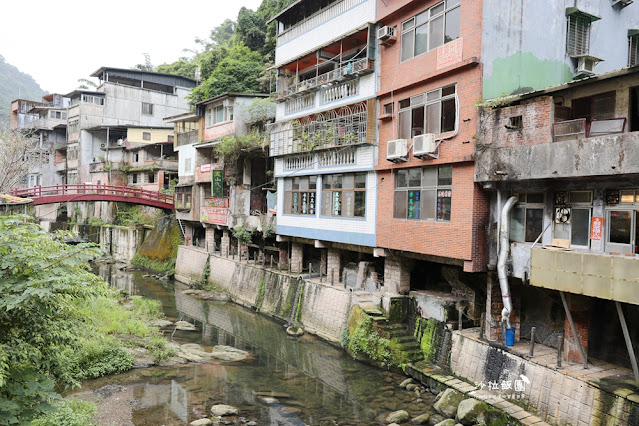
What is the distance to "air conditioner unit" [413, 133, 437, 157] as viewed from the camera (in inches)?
586

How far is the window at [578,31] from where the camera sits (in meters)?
15.4

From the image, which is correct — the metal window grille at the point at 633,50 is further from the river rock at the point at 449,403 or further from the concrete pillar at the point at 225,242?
the concrete pillar at the point at 225,242

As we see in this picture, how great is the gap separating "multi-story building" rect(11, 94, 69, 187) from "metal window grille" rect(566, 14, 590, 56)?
55.3 m

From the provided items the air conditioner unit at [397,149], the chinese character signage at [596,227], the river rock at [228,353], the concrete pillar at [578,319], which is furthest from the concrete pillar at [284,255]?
the chinese character signage at [596,227]

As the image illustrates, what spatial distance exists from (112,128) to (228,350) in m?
37.9

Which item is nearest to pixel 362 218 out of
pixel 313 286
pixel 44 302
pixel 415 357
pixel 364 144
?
pixel 364 144

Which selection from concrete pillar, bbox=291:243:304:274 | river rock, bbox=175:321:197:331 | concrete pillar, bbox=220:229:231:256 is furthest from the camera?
concrete pillar, bbox=220:229:231:256

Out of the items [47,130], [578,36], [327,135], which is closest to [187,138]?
[327,135]

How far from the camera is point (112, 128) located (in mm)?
48188

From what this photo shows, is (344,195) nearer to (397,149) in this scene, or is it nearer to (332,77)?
(397,149)

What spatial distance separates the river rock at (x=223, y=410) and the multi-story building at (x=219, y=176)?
42.1 feet

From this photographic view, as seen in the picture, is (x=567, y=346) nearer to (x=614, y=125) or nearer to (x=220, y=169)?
(x=614, y=125)

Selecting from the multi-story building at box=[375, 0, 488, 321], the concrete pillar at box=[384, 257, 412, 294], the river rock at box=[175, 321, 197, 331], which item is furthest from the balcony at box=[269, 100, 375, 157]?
the river rock at box=[175, 321, 197, 331]

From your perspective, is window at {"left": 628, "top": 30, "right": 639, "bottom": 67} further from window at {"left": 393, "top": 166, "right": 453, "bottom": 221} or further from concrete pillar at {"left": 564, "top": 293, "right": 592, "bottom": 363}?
concrete pillar at {"left": 564, "top": 293, "right": 592, "bottom": 363}
